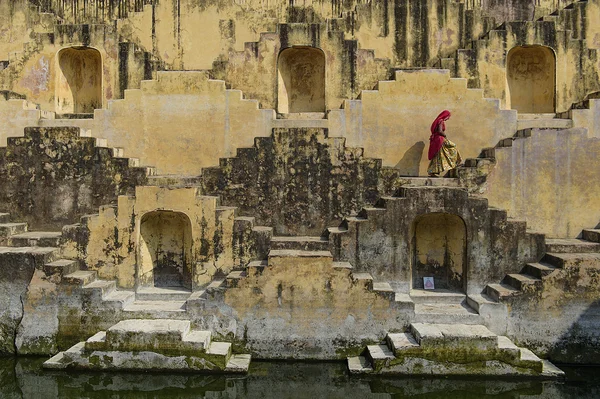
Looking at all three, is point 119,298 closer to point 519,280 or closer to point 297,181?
point 297,181

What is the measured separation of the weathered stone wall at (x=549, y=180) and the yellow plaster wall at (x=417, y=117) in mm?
1532

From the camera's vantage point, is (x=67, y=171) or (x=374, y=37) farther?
(x=374, y=37)

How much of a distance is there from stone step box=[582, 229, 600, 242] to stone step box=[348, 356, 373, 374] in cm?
584

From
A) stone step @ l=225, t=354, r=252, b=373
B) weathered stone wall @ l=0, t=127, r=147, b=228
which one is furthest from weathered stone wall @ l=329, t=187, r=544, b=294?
weathered stone wall @ l=0, t=127, r=147, b=228

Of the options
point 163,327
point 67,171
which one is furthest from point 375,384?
point 67,171

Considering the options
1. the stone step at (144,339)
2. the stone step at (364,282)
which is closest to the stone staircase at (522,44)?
the stone step at (364,282)

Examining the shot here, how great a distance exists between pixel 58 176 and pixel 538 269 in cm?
1056

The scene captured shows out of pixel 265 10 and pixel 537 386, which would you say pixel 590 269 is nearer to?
pixel 537 386

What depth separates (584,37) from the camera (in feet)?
51.2

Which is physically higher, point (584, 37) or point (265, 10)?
point (265, 10)

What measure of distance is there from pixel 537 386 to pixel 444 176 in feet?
17.5

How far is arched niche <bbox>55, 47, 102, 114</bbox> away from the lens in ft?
51.8

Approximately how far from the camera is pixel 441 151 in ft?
41.9

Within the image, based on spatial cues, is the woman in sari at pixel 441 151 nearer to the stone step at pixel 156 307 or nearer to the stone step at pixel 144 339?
the stone step at pixel 156 307
